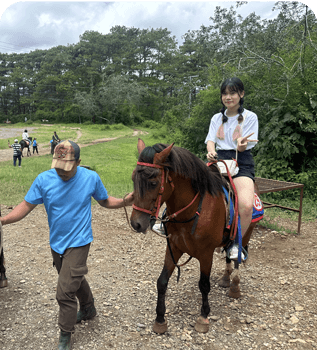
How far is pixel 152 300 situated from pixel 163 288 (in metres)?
0.78

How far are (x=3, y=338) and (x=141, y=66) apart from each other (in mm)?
59257

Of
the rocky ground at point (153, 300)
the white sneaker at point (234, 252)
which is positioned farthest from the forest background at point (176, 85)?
the white sneaker at point (234, 252)

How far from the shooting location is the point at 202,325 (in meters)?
2.90

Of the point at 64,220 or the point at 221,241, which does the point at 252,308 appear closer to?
the point at 221,241

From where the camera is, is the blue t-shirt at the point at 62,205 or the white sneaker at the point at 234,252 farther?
the white sneaker at the point at 234,252

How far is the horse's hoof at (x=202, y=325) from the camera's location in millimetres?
2891

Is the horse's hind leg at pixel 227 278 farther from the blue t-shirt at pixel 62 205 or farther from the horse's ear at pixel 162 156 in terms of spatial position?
the horse's ear at pixel 162 156

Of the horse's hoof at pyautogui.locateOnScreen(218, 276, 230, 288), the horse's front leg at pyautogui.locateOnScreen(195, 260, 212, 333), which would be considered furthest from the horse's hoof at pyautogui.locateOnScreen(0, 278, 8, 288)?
the horse's hoof at pyautogui.locateOnScreen(218, 276, 230, 288)

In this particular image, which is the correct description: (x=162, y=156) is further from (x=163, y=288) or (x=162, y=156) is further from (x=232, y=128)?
(x=163, y=288)

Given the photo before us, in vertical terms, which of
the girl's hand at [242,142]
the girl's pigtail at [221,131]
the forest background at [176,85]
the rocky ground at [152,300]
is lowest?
the rocky ground at [152,300]

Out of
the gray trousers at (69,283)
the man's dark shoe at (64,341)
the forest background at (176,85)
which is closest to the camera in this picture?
the gray trousers at (69,283)

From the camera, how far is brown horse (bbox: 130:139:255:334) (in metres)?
2.13

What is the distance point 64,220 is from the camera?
2.43 metres

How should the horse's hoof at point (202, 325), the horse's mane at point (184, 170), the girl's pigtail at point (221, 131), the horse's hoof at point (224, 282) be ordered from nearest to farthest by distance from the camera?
1. the horse's mane at point (184, 170)
2. the horse's hoof at point (202, 325)
3. the girl's pigtail at point (221, 131)
4. the horse's hoof at point (224, 282)
